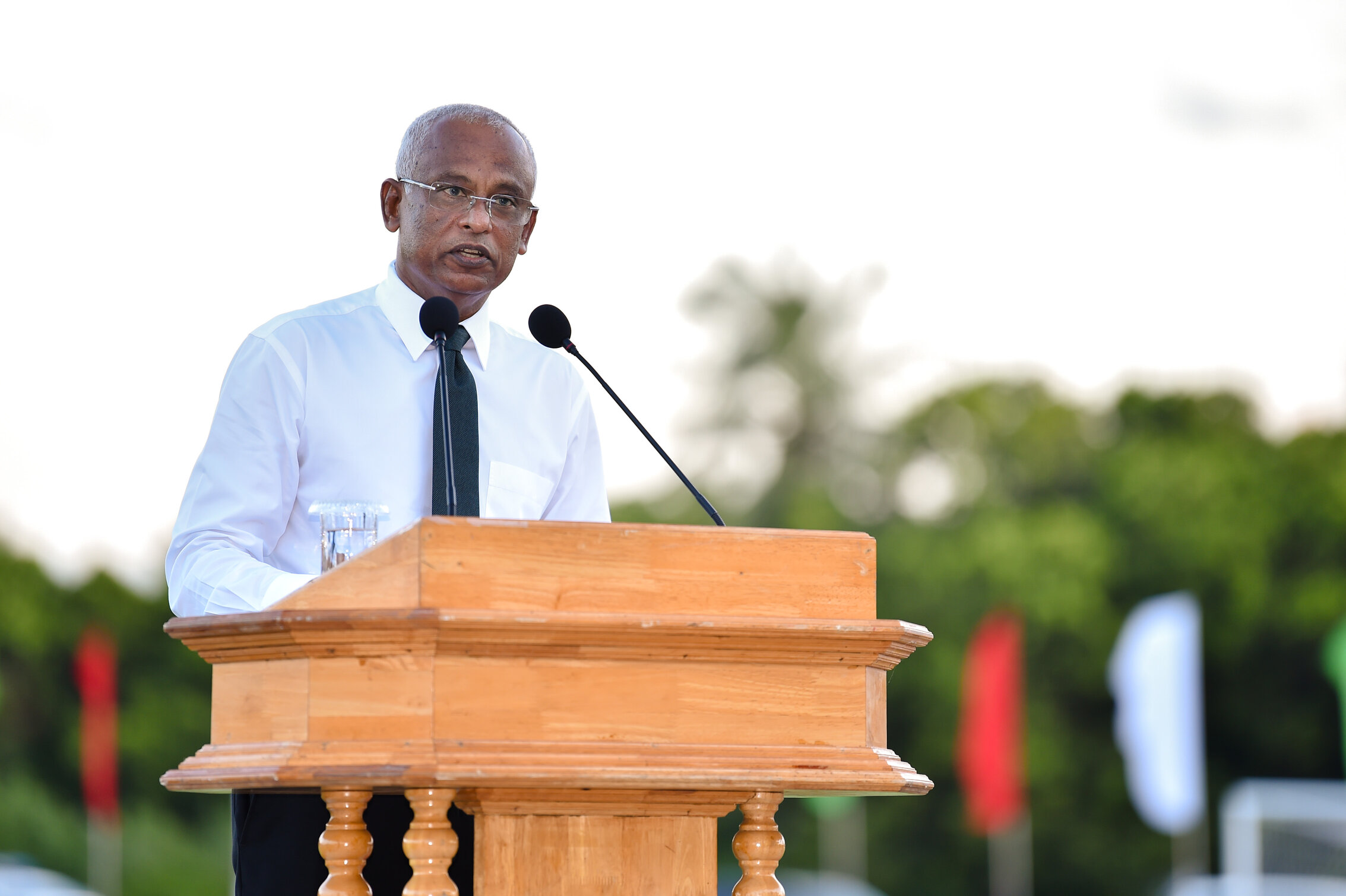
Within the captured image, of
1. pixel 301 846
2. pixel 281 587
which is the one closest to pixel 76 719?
pixel 301 846

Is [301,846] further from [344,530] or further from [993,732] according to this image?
[993,732]

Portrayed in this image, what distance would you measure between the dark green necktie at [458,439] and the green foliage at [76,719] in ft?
87.6

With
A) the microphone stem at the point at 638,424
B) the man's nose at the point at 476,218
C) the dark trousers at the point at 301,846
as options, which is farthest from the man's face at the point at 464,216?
the dark trousers at the point at 301,846

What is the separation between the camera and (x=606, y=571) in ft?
6.77

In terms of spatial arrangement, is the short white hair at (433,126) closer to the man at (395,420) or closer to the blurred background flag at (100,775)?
the man at (395,420)

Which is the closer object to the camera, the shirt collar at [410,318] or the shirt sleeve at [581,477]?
the shirt collar at [410,318]

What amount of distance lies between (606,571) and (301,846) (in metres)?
0.82

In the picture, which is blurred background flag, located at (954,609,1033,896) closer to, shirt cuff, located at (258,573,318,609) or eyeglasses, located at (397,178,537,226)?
eyeglasses, located at (397,178,537,226)

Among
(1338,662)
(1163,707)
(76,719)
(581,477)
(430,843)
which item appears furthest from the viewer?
(76,719)

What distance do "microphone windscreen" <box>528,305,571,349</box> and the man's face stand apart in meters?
0.23

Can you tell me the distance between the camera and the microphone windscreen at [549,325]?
2.81m

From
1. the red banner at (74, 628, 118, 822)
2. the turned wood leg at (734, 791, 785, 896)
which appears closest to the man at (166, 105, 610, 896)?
the turned wood leg at (734, 791, 785, 896)

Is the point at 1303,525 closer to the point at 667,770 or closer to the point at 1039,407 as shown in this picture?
the point at 1039,407

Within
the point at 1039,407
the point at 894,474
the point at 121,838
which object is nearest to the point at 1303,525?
the point at 1039,407
